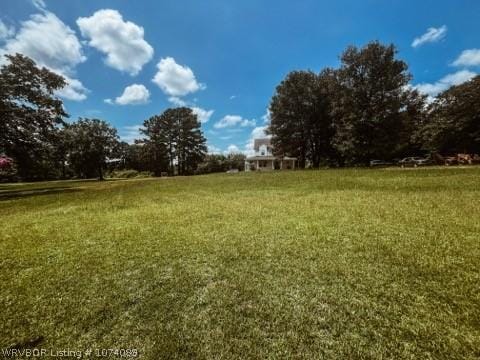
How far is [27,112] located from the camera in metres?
17.4

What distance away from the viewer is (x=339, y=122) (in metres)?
30.5

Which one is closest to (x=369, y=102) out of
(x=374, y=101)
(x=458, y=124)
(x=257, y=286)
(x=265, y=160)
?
(x=374, y=101)

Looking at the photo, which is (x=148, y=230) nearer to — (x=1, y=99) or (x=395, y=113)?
(x=1, y=99)

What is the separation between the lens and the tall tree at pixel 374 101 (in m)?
26.8

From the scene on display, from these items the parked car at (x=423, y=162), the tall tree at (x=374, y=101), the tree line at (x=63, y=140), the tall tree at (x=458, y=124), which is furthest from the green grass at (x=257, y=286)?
the tall tree at (x=458, y=124)

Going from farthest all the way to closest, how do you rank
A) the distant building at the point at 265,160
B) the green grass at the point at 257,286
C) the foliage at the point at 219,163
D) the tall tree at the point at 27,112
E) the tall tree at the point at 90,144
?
1. the foliage at the point at 219,163
2. the distant building at the point at 265,160
3. the tall tree at the point at 90,144
4. the tall tree at the point at 27,112
5. the green grass at the point at 257,286

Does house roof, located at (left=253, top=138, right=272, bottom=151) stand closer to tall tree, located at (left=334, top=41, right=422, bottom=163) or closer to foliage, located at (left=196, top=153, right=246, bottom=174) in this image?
foliage, located at (left=196, top=153, right=246, bottom=174)

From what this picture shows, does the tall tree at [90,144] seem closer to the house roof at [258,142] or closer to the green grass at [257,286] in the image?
the house roof at [258,142]

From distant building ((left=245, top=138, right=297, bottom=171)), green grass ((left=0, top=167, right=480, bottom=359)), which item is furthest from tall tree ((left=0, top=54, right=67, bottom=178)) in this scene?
distant building ((left=245, top=138, right=297, bottom=171))

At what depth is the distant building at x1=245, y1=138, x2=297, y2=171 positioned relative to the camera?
47.2 metres

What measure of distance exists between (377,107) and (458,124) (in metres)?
10.1

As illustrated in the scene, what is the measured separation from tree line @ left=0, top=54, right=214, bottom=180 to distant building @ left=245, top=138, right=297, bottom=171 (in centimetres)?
1304

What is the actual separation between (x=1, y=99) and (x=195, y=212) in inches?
666

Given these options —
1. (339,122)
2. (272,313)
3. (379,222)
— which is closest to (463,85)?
(339,122)
